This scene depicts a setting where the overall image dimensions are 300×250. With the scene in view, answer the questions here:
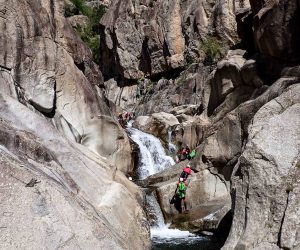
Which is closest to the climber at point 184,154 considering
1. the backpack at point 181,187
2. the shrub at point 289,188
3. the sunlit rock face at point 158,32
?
the backpack at point 181,187

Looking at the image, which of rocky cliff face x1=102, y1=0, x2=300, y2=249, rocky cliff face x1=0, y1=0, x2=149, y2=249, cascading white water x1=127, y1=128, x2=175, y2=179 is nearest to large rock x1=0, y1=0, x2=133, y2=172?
rocky cliff face x1=0, y1=0, x2=149, y2=249

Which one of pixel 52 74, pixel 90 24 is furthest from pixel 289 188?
pixel 90 24

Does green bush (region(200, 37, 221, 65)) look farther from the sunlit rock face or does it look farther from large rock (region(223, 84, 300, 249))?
large rock (region(223, 84, 300, 249))

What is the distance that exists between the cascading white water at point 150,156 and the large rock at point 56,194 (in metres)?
12.5

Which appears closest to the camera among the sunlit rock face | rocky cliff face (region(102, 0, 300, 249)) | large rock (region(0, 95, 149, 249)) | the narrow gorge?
large rock (region(0, 95, 149, 249))

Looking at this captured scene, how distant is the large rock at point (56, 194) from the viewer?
8023 mm

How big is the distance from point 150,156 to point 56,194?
2064 centimetres

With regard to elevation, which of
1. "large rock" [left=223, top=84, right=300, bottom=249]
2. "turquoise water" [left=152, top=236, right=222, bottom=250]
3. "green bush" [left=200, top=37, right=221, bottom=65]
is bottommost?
"turquoise water" [left=152, top=236, right=222, bottom=250]

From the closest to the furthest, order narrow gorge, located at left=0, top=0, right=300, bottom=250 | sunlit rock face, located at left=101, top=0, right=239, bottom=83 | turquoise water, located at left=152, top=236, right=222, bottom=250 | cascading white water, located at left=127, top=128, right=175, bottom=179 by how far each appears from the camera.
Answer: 1. narrow gorge, located at left=0, top=0, right=300, bottom=250
2. turquoise water, located at left=152, top=236, right=222, bottom=250
3. cascading white water, located at left=127, top=128, right=175, bottom=179
4. sunlit rock face, located at left=101, top=0, right=239, bottom=83

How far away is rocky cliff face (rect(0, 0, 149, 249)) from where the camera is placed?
821 centimetres

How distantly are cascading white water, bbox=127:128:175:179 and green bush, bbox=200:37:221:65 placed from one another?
61.6 ft

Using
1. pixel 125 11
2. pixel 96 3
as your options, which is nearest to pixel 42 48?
pixel 125 11

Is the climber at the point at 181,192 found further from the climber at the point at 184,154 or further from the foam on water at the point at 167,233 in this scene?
the climber at the point at 184,154

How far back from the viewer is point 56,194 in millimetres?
8758
